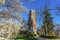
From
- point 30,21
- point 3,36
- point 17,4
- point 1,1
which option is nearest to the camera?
point 1,1

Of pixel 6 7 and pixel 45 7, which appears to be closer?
pixel 6 7

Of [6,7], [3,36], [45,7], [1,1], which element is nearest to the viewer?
[1,1]

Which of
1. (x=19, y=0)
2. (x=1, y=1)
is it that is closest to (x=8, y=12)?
(x=19, y=0)

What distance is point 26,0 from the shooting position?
1098cm

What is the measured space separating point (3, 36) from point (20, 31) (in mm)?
6276

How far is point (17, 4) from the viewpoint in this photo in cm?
1159

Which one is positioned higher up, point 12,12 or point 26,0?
point 26,0

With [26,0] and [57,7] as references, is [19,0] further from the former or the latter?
[57,7]

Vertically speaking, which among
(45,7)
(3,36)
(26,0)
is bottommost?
(3,36)

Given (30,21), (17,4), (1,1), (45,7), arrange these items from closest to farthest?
1. (1,1)
2. (17,4)
3. (45,7)
4. (30,21)

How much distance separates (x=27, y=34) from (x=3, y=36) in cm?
589

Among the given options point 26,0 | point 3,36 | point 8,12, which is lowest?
point 3,36

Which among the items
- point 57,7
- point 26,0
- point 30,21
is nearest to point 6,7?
point 26,0

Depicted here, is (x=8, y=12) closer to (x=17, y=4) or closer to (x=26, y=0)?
(x=17, y=4)
